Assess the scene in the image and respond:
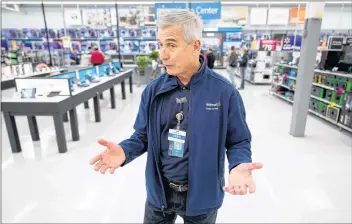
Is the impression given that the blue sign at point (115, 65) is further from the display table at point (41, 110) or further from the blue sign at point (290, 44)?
the blue sign at point (290, 44)

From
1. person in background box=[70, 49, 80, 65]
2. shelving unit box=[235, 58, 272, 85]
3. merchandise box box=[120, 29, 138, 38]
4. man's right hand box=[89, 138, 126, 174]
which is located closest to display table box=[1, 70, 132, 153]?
man's right hand box=[89, 138, 126, 174]

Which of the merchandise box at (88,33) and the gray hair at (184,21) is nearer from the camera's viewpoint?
the gray hair at (184,21)


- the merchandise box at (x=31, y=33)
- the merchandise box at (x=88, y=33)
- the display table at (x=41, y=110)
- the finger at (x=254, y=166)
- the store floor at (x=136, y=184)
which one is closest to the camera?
the finger at (x=254, y=166)

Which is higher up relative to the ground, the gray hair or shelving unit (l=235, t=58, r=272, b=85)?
the gray hair

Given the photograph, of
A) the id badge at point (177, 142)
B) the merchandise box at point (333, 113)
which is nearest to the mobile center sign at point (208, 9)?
the merchandise box at point (333, 113)

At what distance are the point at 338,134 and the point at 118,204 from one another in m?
4.34

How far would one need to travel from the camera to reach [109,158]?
119 centimetres

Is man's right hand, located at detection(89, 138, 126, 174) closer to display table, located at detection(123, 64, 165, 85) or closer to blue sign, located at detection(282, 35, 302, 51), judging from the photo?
blue sign, located at detection(282, 35, 302, 51)

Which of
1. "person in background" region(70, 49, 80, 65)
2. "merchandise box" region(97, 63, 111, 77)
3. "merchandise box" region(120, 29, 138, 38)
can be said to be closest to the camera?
"merchandise box" region(97, 63, 111, 77)

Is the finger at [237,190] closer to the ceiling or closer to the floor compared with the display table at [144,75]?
closer to the ceiling

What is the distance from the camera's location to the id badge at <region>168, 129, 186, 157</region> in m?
1.21

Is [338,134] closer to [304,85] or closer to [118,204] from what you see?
[304,85]

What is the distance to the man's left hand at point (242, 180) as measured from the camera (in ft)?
3.16

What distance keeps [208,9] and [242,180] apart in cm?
844
